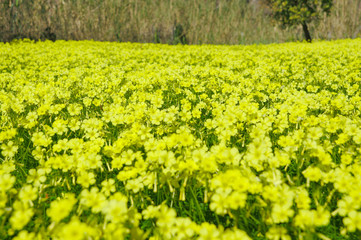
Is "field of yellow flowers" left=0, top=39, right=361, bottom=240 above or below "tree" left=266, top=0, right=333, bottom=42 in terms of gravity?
below

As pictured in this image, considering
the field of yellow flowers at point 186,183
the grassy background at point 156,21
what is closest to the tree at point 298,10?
the grassy background at point 156,21

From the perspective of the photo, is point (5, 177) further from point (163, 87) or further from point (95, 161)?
point (163, 87)

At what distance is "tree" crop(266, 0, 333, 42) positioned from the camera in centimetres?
1736

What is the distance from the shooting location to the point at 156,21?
17469mm

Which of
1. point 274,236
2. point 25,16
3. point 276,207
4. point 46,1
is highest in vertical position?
point 46,1

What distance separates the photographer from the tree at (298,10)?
17359 millimetres

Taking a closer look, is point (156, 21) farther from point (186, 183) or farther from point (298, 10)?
point (186, 183)

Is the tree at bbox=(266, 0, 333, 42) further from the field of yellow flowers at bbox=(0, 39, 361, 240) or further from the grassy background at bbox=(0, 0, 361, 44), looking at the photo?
the field of yellow flowers at bbox=(0, 39, 361, 240)

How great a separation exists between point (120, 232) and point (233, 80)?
4.03 metres

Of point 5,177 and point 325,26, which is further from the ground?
point 325,26

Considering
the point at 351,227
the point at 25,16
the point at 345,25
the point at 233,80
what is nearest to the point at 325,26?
the point at 345,25

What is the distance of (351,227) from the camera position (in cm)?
116

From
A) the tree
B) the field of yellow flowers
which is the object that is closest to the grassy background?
the tree

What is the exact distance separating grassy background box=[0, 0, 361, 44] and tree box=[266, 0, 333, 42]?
113 centimetres
